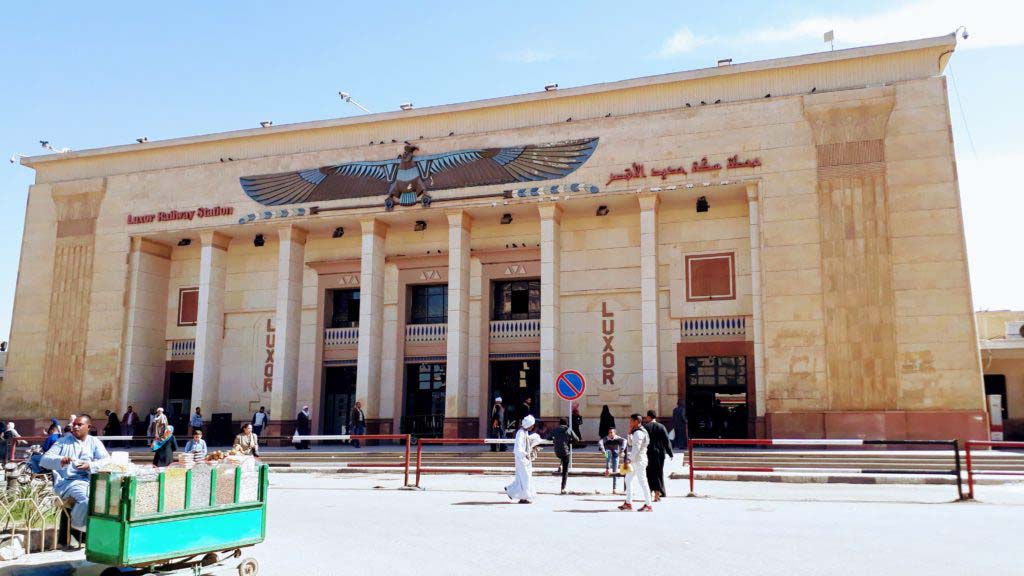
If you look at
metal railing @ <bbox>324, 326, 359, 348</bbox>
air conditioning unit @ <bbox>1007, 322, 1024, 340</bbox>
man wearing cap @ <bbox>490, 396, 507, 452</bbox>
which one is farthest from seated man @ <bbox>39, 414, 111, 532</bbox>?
air conditioning unit @ <bbox>1007, 322, 1024, 340</bbox>

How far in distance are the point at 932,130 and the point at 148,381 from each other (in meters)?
25.4

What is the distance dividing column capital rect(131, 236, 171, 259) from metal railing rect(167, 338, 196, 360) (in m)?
3.18

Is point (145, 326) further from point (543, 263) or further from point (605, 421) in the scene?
point (605, 421)

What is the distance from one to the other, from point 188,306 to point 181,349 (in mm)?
1552

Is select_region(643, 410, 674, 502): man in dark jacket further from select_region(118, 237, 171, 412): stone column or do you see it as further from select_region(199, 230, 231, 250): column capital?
select_region(118, 237, 171, 412): stone column

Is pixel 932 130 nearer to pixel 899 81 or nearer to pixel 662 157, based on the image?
pixel 899 81

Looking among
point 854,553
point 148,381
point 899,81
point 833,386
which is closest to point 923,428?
point 833,386

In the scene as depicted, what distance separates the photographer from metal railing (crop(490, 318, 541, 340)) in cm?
2562

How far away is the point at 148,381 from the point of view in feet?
92.8

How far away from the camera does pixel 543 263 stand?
24.1 m

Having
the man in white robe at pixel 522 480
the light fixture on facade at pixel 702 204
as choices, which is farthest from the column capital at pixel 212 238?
the man in white robe at pixel 522 480

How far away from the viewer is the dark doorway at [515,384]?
25641 millimetres

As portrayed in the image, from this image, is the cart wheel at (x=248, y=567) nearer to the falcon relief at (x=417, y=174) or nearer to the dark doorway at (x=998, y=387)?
the falcon relief at (x=417, y=174)

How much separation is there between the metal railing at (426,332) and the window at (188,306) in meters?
8.18
